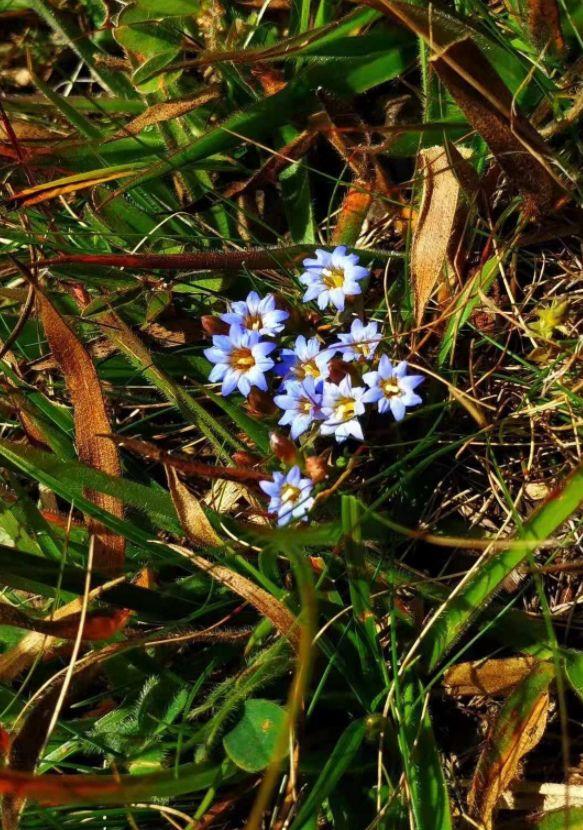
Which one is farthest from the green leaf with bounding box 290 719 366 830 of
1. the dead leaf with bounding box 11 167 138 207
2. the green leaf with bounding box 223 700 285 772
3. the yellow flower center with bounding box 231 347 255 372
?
the dead leaf with bounding box 11 167 138 207

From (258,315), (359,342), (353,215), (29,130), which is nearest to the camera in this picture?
(359,342)

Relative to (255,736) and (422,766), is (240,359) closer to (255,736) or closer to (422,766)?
(255,736)

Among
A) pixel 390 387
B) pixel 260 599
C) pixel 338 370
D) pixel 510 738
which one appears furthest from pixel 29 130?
pixel 510 738

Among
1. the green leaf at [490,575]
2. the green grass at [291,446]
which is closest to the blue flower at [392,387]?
the green grass at [291,446]

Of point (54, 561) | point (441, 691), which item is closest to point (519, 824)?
point (441, 691)

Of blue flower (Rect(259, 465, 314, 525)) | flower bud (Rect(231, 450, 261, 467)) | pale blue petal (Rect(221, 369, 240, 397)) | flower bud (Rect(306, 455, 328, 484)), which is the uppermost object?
pale blue petal (Rect(221, 369, 240, 397))

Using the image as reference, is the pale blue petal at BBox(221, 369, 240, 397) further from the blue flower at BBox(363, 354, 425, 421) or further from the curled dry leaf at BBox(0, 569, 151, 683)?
the curled dry leaf at BBox(0, 569, 151, 683)
